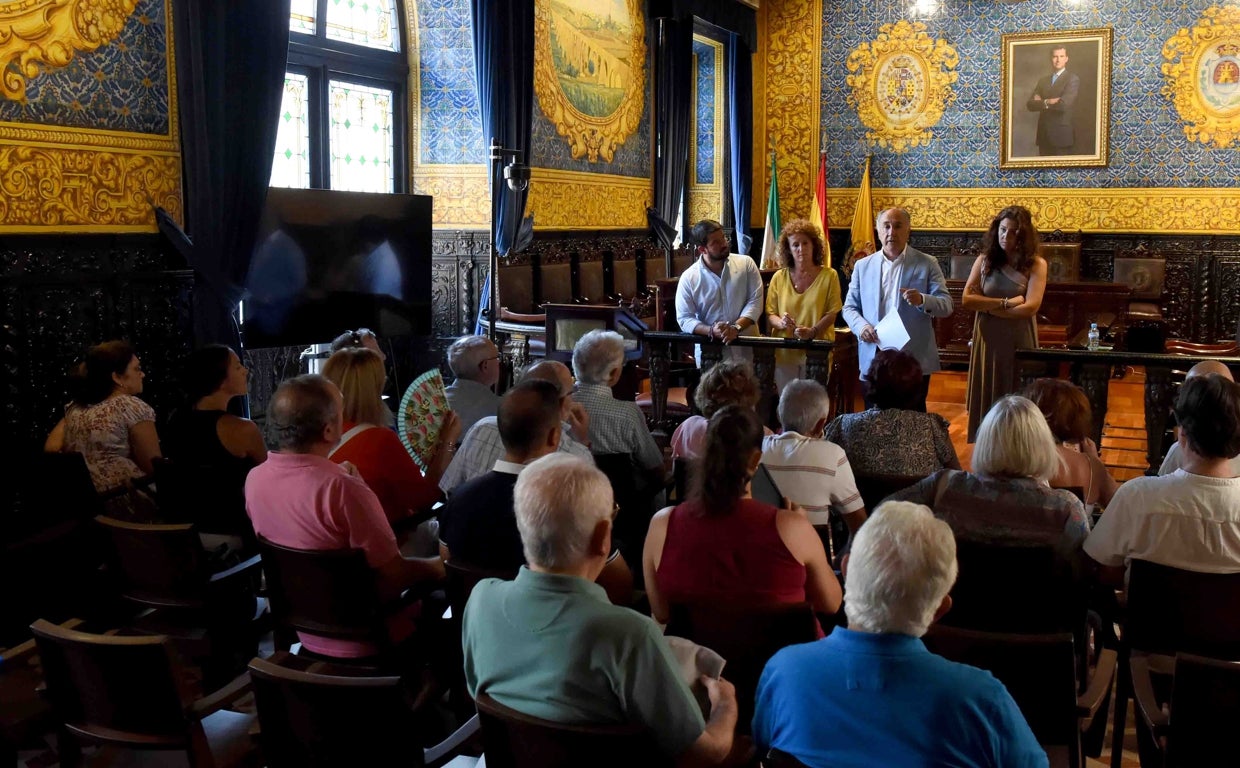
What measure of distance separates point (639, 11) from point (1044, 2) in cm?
477

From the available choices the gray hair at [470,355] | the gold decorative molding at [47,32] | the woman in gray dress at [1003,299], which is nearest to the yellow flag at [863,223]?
the woman in gray dress at [1003,299]

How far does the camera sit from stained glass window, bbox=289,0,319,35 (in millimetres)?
7348

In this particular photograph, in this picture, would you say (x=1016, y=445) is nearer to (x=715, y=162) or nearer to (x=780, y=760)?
(x=780, y=760)

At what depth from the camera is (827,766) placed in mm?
1839

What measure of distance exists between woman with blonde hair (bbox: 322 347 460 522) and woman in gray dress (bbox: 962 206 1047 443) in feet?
10.3

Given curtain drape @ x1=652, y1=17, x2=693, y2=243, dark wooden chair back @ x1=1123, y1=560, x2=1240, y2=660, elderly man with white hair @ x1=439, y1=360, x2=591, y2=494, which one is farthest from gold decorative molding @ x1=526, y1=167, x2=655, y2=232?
dark wooden chair back @ x1=1123, y1=560, x2=1240, y2=660

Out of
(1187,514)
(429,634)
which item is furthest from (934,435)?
(429,634)

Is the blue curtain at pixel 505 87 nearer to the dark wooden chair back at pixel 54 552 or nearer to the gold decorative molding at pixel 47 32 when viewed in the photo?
the gold decorative molding at pixel 47 32

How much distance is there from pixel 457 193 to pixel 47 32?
3696 millimetres

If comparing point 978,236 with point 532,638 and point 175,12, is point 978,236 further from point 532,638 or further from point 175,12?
point 532,638

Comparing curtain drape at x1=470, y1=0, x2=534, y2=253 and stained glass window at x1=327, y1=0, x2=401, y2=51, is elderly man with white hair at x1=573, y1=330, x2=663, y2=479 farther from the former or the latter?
stained glass window at x1=327, y1=0, x2=401, y2=51

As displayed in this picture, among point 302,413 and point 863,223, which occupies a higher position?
point 863,223

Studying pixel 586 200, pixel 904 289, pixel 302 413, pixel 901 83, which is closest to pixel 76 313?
pixel 302 413

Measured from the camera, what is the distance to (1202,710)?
2.14 metres
